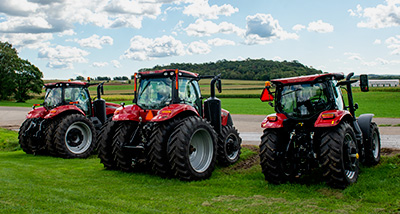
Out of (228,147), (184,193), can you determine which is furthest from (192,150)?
(228,147)

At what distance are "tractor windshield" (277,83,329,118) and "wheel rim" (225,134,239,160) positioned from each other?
88.6 inches

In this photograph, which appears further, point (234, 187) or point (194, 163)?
point (194, 163)

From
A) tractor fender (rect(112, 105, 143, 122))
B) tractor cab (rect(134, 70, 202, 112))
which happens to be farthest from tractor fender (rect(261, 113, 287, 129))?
tractor fender (rect(112, 105, 143, 122))

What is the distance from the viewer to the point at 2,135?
15352 mm

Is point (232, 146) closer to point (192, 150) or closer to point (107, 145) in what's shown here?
point (192, 150)

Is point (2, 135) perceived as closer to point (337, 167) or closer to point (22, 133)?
point (22, 133)

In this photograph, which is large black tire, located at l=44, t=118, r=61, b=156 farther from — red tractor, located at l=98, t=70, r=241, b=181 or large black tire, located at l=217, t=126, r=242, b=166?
large black tire, located at l=217, t=126, r=242, b=166

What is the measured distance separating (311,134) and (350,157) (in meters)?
0.79

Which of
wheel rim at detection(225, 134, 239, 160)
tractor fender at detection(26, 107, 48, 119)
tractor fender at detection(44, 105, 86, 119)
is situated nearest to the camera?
wheel rim at detection(225, 134, 239, 160)

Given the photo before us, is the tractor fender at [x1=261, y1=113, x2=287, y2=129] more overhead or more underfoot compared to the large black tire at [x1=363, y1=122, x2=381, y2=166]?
more overhead

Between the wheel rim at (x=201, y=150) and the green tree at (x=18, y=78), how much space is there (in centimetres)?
5190

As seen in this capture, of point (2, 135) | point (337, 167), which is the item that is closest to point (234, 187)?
point (337, 167)

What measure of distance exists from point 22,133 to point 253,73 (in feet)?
191

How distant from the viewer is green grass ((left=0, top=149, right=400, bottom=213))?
5316mm
